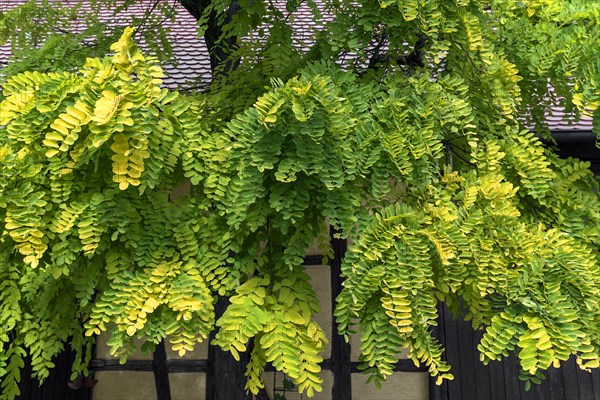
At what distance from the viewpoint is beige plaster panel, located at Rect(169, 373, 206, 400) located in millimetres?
4910

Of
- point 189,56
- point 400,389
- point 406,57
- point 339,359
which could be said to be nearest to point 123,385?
point 339,359

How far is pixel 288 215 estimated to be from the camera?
2.25m

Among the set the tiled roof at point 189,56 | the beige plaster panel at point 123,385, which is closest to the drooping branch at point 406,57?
the tiled roof at point 189,56

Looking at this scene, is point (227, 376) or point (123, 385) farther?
point (123, 385)

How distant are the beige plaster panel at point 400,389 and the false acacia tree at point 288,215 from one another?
234cm

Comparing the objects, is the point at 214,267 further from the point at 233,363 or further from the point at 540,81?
the point at 540,81

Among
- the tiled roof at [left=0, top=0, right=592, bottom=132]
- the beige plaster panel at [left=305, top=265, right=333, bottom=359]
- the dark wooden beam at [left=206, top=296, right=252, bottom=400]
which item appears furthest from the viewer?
the beige plaster panel at [left=305, top=265, right=333, bottom=359]

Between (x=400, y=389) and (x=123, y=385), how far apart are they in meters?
2.50

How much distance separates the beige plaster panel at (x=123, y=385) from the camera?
4.99 meters

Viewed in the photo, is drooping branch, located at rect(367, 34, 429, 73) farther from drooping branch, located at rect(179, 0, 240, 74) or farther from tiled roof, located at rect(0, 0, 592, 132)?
tiled roof, located at rect(0, 0, 592, 132)

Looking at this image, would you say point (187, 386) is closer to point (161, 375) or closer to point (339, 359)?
point (161, 375)

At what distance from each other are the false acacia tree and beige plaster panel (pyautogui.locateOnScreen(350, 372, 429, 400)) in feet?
7.69

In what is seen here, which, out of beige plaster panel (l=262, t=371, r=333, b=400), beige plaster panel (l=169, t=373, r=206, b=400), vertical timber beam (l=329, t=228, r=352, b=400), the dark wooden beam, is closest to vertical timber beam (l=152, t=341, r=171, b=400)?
beige plaster panel (l=169, t=373, r=206, b=400)

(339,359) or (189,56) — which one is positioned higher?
(189,56)
